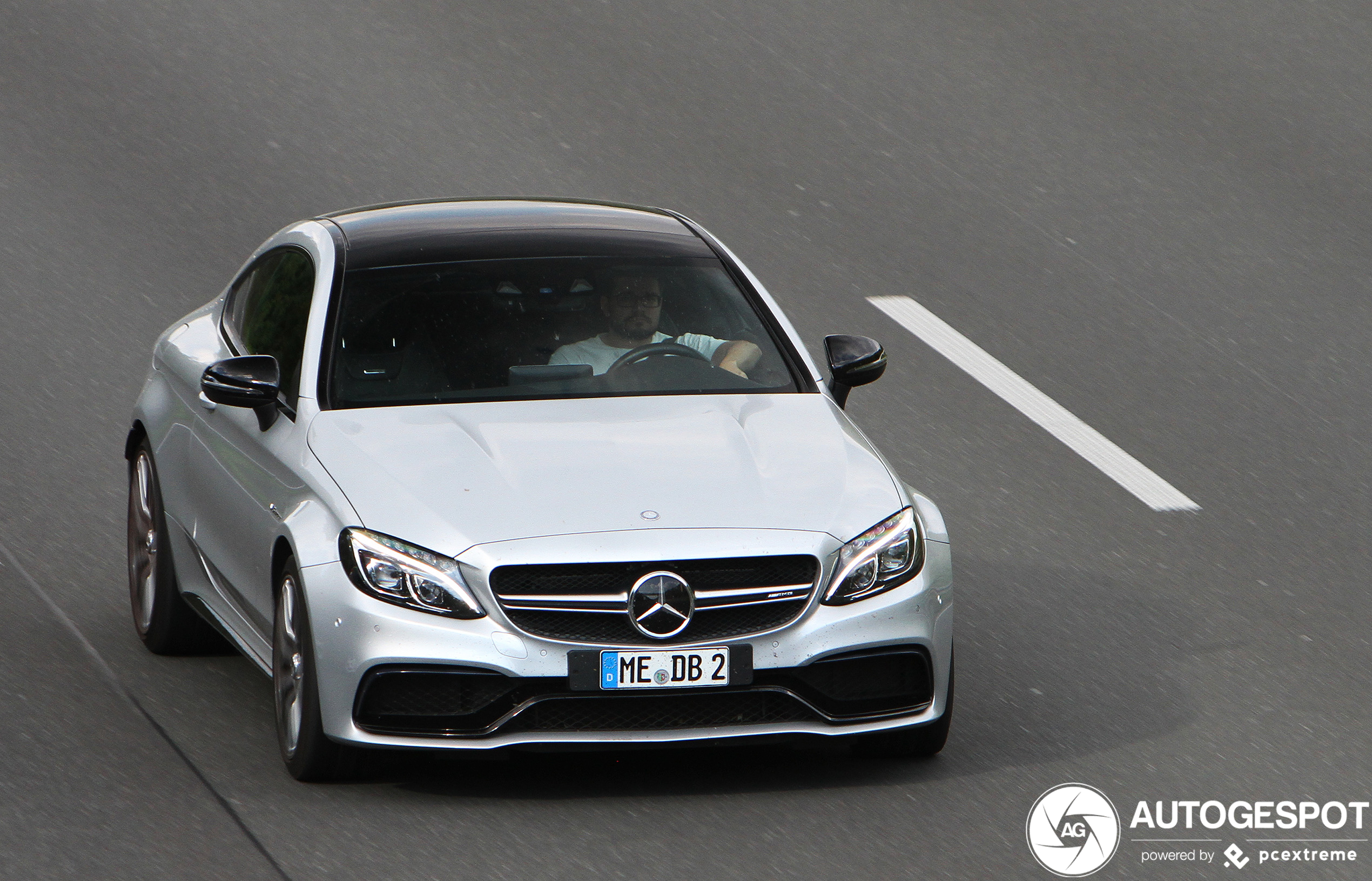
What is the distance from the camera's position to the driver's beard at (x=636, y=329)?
780cm

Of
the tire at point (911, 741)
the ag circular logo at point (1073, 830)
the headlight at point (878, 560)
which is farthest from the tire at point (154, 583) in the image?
the ag circular logo at point (1073, 830)

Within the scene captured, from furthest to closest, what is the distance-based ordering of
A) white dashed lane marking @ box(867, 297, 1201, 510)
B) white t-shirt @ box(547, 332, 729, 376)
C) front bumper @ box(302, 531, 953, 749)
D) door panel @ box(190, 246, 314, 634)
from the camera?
white dashed lane marking @ box(867, 297, 1201, 510)
white t-shirt @ box(547, 332, 729, 376)
door panel @ box(190, 246, 314, 634)
front bumper @ box(302, 531, 953, 749)

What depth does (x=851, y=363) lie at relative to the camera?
7.91 metres

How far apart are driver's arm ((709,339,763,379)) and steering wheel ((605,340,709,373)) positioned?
54mm

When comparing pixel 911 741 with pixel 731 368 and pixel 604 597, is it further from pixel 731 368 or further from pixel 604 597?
pixel 731 368

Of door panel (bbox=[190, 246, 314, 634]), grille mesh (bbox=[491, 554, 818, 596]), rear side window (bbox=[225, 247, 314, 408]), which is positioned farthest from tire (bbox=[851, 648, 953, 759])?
rear side window (bbox=[225, 247, 314, 408])

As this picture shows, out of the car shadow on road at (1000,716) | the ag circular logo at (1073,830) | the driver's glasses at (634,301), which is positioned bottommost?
the car shadow on road at (1000,716)

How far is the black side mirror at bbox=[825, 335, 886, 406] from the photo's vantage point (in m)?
7.90

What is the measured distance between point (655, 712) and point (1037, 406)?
17.4 ft

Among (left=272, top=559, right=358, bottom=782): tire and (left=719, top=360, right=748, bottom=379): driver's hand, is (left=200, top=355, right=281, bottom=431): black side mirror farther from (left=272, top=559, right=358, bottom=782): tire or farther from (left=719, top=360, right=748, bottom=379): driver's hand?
(left=719, top=360, right=748, bottom=379): driver's hand

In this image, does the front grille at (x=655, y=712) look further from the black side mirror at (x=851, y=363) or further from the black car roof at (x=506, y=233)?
the black car roof at (x=506, y=233)

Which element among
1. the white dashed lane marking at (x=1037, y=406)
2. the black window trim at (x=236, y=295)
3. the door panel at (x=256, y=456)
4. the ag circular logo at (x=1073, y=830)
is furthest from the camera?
the white dashed lane marking at (x=1037, y=406)

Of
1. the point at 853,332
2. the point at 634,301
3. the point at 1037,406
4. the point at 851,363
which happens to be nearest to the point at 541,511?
the point at 634,301

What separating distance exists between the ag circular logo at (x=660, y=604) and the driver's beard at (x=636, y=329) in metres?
1.54
